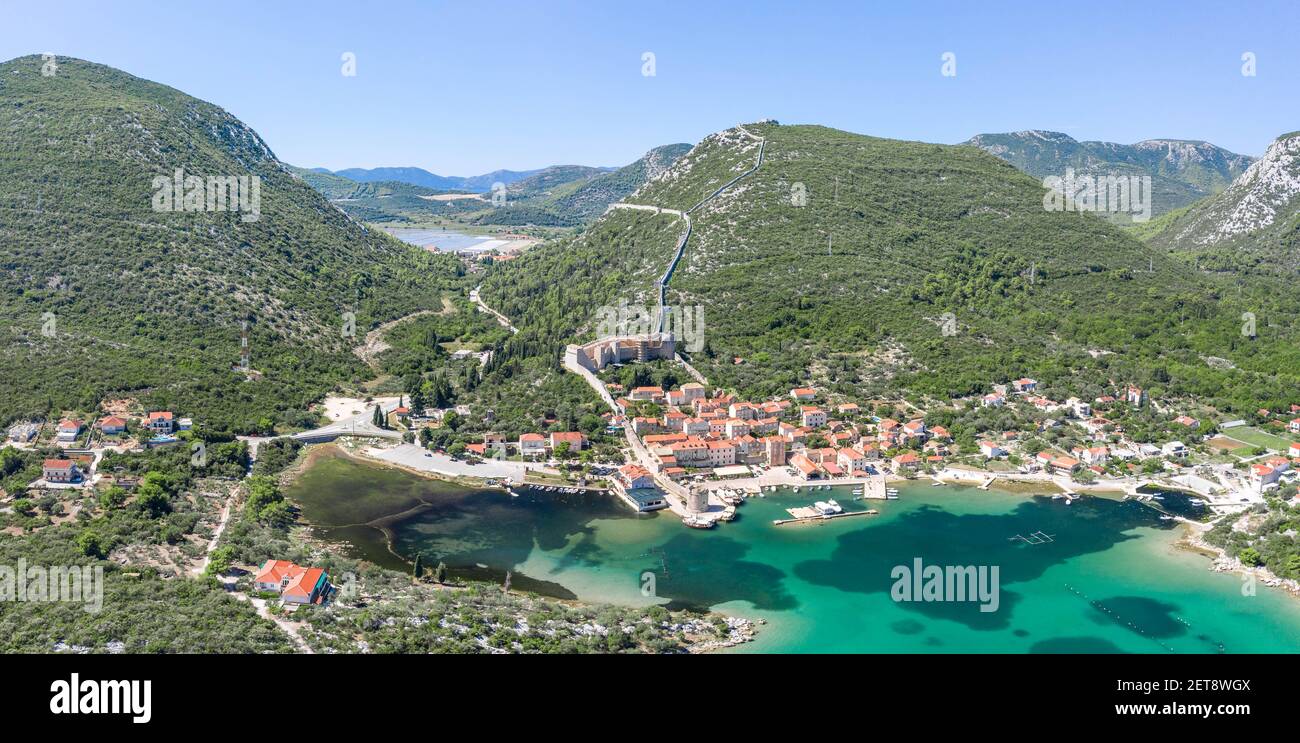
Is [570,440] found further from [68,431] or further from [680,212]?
[680,212]

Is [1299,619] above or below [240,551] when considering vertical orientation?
below

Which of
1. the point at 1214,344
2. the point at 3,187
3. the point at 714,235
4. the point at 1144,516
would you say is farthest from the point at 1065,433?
the point at 3,187

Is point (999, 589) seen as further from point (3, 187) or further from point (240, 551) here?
point (3, 187)
